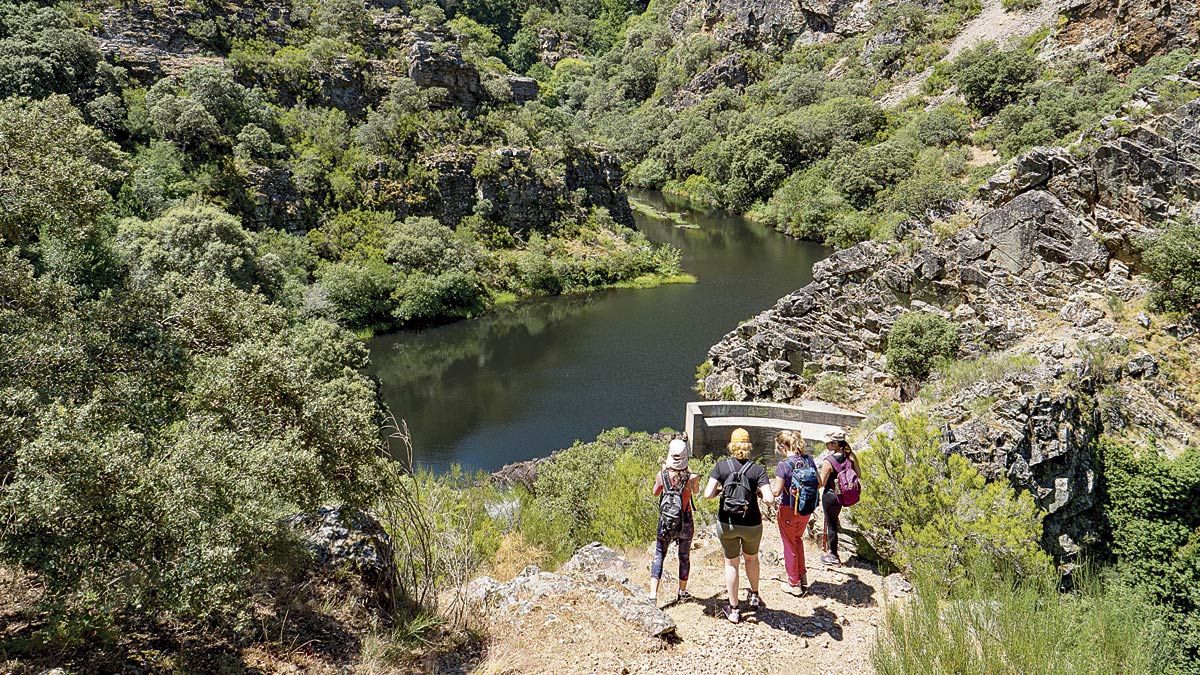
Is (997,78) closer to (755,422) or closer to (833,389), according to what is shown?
(833,389)

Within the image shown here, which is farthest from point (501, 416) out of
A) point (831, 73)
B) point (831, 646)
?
point (831, 73)

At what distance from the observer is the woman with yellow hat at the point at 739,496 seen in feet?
24.2

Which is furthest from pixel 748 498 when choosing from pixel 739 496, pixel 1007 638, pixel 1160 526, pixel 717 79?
pixel 717 79

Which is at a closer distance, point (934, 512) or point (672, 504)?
point (672, 504)

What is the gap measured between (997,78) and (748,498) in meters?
70.0

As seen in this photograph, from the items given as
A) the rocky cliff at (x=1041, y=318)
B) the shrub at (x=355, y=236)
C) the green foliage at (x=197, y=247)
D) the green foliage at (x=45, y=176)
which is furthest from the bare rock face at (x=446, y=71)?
the green foliage at (x=45, y=176)

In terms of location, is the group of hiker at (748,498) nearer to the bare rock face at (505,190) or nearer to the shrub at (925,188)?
the bare rock face at (505,190)

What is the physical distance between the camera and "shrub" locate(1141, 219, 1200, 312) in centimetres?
1938

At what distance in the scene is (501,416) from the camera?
3169 cm

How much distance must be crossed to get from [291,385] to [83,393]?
2087 mm

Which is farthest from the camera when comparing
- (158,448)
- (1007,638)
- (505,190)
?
(505,190)

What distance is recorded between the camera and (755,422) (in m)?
23.8

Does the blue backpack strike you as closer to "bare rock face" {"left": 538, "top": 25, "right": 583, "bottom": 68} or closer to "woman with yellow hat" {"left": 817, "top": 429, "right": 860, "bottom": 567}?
"woman with yellow hat" {"left": 817, "top": 429, "right": 860, "bottom": 567}

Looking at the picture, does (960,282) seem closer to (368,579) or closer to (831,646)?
(831,646)
